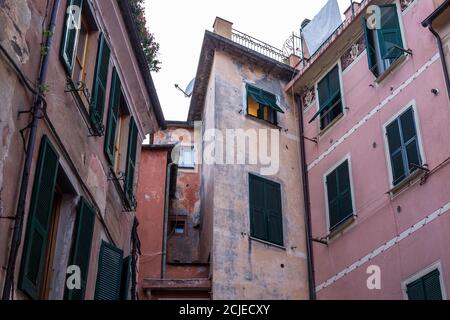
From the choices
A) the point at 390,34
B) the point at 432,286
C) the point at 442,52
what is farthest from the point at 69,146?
the point at 390,34

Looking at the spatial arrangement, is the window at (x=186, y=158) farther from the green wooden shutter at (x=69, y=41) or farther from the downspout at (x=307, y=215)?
the green wooden shutter at (x=69, y=41)

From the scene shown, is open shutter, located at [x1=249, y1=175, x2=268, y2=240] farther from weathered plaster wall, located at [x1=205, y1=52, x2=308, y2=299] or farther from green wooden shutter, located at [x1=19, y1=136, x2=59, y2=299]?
green wooden shutter, located at [x1=19, y1=136, x2=59, y2=299]

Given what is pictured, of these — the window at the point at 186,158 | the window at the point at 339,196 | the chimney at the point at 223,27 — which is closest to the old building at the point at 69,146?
the window at the point at 339,196

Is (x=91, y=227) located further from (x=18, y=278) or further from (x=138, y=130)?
(x=138, y=130)

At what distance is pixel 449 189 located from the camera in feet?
42.4

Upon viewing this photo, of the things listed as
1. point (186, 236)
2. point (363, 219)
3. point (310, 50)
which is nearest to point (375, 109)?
point (363, 219)

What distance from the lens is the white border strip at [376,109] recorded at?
14.6 m

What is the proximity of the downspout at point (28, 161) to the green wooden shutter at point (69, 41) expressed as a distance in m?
0.39

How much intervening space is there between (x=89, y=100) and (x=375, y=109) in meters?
8.13

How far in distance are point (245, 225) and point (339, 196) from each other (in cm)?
227

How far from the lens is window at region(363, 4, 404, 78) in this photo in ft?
51.0

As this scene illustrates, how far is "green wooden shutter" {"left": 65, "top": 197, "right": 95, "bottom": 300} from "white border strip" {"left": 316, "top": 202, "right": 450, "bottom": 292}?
6.77m

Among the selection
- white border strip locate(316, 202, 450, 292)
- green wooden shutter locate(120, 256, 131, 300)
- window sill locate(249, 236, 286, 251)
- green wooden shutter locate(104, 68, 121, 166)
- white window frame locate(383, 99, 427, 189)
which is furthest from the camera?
Answer: window sill locate(249, 236, 286, 251)

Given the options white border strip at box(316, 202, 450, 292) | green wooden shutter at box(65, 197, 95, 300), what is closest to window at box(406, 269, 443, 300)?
white border strip at box(316, 202, 450, 292)
